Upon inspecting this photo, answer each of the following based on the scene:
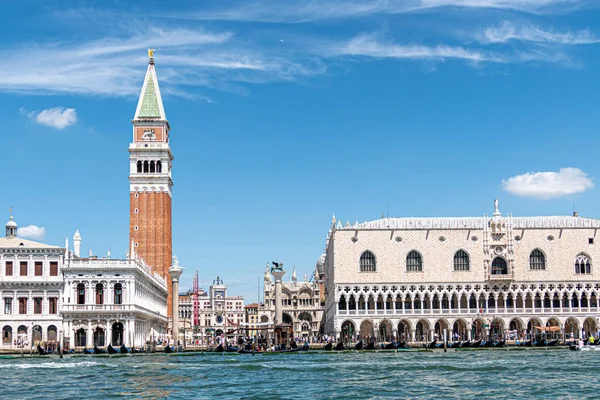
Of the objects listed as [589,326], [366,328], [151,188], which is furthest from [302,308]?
[589,326]

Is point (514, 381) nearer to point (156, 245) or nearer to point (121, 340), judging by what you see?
point (121, 340)

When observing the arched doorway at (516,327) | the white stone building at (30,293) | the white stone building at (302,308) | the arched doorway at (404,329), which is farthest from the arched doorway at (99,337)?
the white stone building at (302,308)

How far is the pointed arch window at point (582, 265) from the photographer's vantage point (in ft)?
262

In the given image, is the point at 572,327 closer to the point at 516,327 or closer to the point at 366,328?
the point at 516,327

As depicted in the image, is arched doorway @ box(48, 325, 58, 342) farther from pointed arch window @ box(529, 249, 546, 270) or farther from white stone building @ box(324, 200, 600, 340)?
pointed arch window @ box(529, 249, 546, 270)

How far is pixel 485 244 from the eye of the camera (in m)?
79.9

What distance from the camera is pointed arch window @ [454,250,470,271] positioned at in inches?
3152

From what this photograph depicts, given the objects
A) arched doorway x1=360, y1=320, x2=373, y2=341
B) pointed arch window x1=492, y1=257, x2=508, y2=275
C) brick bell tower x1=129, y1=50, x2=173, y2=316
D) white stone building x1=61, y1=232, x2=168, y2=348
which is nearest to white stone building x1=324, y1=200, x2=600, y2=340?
pointed arch window x1=492, y1=257, x2=508, y2=275

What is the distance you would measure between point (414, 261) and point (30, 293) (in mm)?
31333

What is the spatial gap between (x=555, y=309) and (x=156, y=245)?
125 ft

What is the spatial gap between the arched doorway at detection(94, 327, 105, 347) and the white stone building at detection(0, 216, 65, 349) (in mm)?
2633

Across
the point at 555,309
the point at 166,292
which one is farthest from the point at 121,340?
the point at 555,309

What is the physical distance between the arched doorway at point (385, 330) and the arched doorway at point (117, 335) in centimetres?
2256

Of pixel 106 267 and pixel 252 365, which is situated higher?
pixel 106 267
